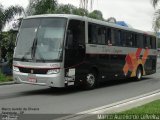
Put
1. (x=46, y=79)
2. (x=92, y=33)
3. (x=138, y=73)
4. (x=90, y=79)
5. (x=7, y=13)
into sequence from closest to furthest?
1. (x=46, y=79)
2. (x=90, y=79)
3. (x=92, y=33)
4. (x=138, y=73)
5. (x=7, y=13)

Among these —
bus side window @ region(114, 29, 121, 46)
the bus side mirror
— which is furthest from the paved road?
bus side window @ region(114, 29, 121, 46)

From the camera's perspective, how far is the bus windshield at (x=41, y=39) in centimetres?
1638

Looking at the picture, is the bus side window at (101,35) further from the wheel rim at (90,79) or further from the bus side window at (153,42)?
the bus side window at (153,42)

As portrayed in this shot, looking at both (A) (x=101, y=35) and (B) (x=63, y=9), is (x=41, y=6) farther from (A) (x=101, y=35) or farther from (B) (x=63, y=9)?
(A) (x=101, y=35)

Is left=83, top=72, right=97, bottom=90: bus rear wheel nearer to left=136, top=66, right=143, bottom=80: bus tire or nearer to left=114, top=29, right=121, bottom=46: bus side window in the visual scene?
left=114, top=29, right=121, bottom=46: bus side window

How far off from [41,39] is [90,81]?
10.8 ft

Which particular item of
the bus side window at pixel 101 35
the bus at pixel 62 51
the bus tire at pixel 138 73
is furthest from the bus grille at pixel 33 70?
the bus tire at pixel 138 73

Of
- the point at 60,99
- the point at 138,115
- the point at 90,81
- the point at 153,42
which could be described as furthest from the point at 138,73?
the point at 138,115

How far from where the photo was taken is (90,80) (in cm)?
1869

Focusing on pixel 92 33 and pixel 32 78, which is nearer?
pixel 32 78

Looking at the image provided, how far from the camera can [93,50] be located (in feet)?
61.8

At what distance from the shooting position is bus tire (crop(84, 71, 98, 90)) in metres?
18.4

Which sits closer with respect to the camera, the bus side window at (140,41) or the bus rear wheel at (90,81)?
the bus rear wheel at (90,81)

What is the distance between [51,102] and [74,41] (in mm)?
3476
